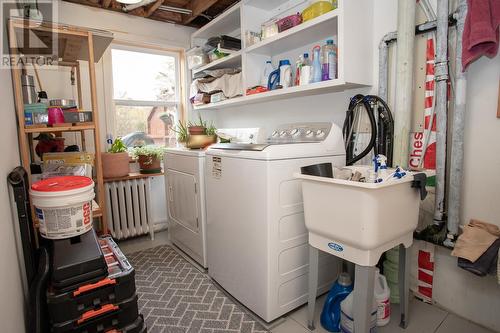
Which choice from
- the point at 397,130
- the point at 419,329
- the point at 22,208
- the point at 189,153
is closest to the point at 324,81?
the point at 397,130

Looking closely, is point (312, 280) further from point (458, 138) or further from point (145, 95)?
point (145, 95)

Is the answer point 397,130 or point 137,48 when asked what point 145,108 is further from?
point 397,130

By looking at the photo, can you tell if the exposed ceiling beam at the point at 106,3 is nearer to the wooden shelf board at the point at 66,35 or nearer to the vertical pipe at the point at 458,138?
the wooden shelf board at the point at 66,35

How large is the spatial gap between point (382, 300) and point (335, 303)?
0.27 metres

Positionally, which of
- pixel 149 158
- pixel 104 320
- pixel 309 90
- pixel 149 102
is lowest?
pixel 104 320

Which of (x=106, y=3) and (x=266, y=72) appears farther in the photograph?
(x=106, y=3)

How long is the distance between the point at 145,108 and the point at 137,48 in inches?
27.0

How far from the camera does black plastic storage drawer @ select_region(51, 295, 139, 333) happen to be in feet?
4.24

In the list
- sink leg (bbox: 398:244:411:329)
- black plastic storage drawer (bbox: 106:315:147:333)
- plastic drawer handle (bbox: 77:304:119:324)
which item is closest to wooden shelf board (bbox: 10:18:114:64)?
plastic drawer handle (bbox: 77:304:119:324)

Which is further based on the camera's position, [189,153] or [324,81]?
[189,153]

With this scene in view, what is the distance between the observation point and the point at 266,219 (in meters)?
1.60

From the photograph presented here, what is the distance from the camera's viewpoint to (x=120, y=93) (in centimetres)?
315

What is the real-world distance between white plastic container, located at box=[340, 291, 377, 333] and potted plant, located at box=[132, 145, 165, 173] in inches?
90.1

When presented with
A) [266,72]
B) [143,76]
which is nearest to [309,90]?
[266,72]
